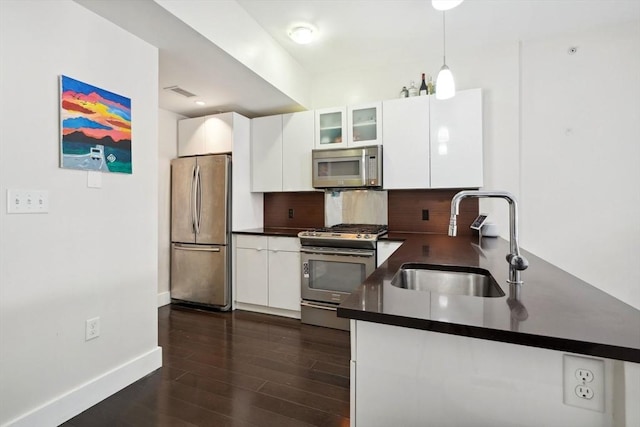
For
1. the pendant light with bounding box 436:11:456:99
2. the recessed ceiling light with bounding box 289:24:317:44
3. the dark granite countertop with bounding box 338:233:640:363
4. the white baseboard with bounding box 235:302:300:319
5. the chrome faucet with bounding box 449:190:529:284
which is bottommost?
the white baseboard with bounding box 235:302:300:319

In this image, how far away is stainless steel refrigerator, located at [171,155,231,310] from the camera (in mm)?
3482

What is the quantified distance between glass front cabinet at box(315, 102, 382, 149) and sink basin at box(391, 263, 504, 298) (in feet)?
6.26

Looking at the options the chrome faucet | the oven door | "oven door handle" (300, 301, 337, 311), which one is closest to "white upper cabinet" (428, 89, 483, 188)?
the oven door

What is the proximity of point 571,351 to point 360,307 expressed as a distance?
500mm

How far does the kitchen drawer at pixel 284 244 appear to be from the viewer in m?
3.28

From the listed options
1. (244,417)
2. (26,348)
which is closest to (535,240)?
(244,417)

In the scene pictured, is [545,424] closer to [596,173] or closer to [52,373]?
[52,373]

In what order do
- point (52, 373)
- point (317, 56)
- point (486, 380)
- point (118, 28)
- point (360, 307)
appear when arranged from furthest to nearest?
point (317, 56) < point (118, 28) < point (52, 373) < point (360, 307) < point (486, 380)

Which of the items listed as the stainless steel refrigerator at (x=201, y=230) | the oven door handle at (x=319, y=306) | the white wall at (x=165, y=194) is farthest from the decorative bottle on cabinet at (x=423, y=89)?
the white wall at (x=165, y=194)

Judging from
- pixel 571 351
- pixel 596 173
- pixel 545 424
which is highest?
pixel 596 173

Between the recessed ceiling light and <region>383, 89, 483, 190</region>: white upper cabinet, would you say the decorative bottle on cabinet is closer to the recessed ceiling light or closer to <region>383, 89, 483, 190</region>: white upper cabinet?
<region>383, 89, 483, 190</region>: white upper cabinet

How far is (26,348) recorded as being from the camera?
1549 millimetres

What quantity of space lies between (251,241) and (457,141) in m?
2.34

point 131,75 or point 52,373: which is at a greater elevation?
point 131,75
